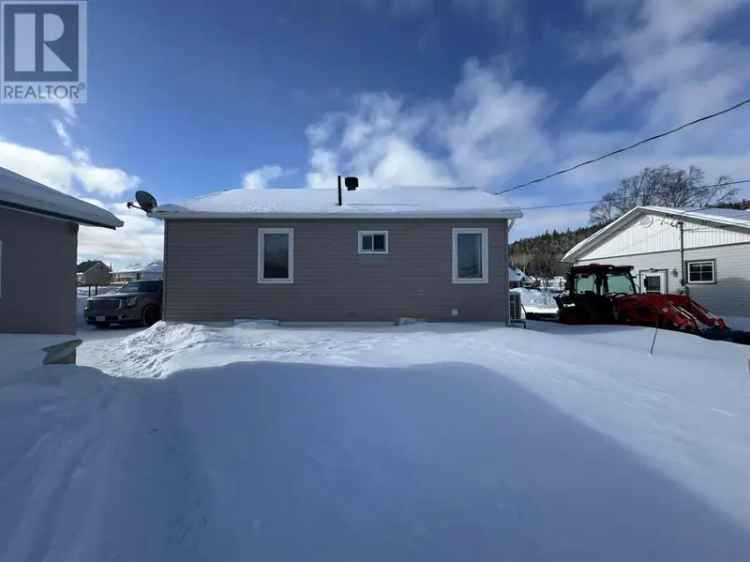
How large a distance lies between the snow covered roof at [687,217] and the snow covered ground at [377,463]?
1265cm

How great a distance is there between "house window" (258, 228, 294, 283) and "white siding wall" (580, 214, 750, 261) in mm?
16469

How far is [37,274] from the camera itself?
4273 mm

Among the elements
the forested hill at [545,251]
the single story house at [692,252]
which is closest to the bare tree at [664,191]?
the forested hill at [545,251]

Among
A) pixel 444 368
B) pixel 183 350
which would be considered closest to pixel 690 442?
pixel 444 368

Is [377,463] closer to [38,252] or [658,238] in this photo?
[38,252]

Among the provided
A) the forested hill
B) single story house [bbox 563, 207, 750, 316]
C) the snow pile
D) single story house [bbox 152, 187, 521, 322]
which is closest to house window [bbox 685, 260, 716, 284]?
single story house [bbox 563, 207, 750, 316]

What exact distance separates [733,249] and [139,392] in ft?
62.0

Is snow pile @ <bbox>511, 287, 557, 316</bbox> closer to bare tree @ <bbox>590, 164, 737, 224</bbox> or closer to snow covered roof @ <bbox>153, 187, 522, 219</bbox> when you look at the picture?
snow covered roof @ <bbox>153, 187, 522, 219</bbox>

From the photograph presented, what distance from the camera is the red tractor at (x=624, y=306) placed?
26.6 ft

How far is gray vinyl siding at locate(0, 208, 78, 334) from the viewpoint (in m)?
3.95

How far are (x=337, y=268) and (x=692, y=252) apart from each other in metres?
15.5

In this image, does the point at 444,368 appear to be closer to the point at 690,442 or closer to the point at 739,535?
the point at 690,442

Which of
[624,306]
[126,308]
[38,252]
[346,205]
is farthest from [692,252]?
[126,308]

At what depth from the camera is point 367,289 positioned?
8.72 meters
